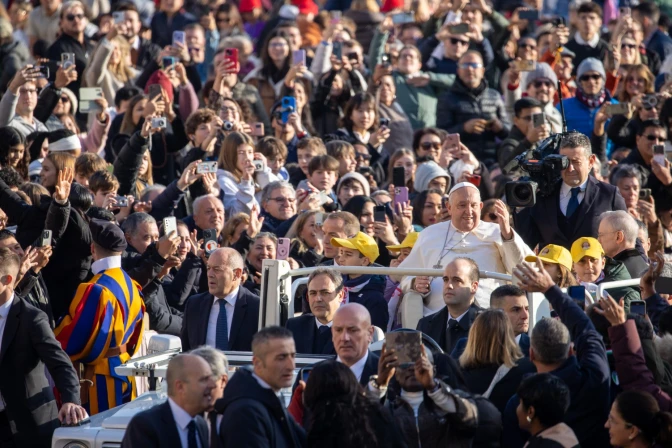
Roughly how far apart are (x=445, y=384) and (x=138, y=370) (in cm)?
231

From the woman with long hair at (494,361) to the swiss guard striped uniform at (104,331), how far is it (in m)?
3.07

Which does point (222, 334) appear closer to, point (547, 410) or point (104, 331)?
point (104, 331)

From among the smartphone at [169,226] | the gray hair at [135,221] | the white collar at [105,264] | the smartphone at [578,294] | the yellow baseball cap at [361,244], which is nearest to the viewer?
the smartphone at [578,294]

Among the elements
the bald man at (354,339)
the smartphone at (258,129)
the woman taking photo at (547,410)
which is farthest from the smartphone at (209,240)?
the woman taking photo at (547,410)

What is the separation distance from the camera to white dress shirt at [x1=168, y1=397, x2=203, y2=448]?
7164 millimetres

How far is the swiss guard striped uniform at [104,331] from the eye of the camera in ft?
32.0

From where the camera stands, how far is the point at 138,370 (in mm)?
8516

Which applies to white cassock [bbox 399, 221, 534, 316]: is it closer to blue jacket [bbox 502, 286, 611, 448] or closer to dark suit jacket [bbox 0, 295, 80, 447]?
blue jacket [bbox 502, 286, 611, 448]

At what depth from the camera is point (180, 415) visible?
722 cm

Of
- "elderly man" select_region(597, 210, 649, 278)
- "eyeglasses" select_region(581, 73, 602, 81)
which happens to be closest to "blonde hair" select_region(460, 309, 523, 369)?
"elderly man" select_region(597, 210, 649, 278)

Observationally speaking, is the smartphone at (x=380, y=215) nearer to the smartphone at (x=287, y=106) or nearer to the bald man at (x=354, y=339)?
the smartphone at (x=287, y=106)

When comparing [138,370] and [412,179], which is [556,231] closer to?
[412,179]

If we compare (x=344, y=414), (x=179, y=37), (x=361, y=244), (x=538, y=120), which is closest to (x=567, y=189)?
(x=361, y=244)

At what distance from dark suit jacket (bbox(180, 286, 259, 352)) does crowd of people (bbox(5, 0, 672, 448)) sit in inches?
0.9
